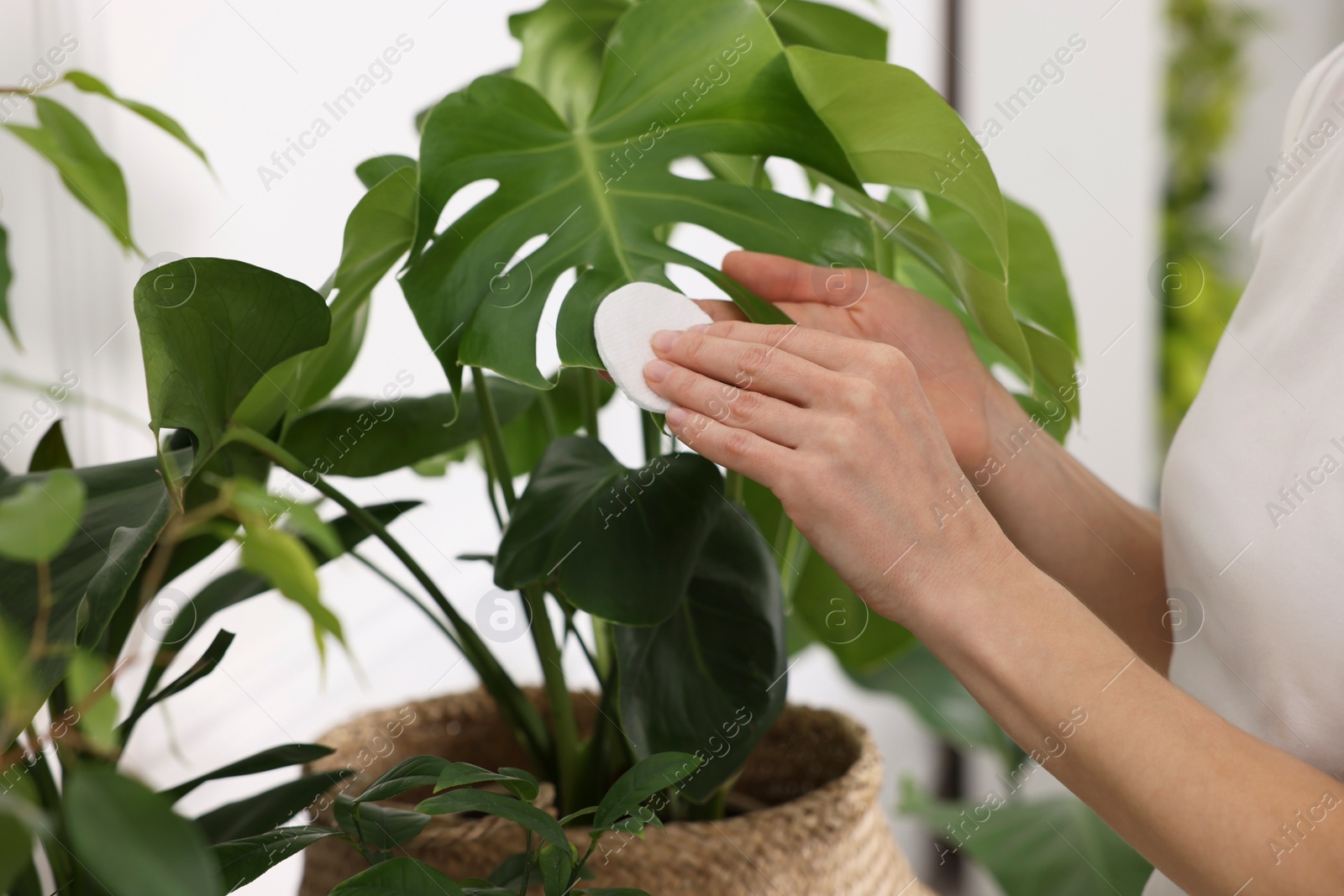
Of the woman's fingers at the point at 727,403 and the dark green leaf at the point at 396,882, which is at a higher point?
the woman's fingers at the point at 727,403

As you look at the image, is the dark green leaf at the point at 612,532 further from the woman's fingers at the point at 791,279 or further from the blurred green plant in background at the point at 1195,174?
the blurred green plant in background at the point at 1195,174

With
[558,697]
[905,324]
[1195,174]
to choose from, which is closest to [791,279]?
[905,324]

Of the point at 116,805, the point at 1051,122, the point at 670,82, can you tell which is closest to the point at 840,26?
the point at 670,82

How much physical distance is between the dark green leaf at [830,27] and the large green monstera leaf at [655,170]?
7.0 inches

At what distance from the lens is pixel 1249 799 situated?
1.54 ft

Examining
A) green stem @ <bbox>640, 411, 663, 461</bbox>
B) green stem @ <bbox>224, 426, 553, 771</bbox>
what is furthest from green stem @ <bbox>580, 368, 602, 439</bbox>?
green stem @ <bbox>224, 426, 553, 771</bbox>

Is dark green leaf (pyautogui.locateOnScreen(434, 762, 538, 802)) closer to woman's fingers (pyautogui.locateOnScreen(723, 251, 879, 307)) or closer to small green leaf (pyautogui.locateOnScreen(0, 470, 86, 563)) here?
small green leaf (pyautogui.locateOnScreen(0, 470, 86, 563))

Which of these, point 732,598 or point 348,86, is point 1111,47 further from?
point 732,598

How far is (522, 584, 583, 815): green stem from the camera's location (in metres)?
0.64

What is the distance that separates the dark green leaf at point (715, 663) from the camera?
0.56m

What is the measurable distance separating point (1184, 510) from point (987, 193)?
28 cm

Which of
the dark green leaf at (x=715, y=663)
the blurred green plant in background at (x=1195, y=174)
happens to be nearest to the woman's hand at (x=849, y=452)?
the dark green leaf at (x=715, y=663)

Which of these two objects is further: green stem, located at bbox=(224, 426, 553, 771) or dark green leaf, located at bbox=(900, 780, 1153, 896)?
dark green leaf, located at bbox=(900, 780, 1153, 896)

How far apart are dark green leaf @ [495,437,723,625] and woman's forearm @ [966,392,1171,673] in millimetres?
278
